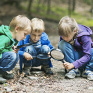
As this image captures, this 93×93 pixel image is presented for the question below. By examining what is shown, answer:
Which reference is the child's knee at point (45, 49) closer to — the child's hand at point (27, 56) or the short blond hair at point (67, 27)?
the child's hand at point (27, 56)

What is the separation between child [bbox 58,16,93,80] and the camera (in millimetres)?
2826

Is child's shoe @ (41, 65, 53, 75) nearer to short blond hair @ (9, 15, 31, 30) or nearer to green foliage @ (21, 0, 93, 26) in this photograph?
short blond hair @ (9, 15, 31, 30)

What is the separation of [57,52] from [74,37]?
44 cm

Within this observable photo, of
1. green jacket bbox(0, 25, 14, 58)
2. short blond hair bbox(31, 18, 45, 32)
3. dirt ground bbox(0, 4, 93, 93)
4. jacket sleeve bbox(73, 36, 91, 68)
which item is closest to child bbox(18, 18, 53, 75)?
short blond hair bbox(31, 18, 45, 32)

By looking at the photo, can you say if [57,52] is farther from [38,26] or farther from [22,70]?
[22,70]

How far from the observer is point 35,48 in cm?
319

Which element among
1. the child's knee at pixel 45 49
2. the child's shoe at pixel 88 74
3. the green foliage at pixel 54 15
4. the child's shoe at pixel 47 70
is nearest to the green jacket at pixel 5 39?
the child's knee at pixel 45 49

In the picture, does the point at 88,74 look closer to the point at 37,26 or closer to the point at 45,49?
the point at 45,49

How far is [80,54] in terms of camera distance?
312 centimetres

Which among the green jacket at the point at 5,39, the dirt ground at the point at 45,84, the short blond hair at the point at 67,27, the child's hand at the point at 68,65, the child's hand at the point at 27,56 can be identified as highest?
the short blond hair at the point at 67,27

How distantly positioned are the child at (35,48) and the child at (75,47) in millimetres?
328

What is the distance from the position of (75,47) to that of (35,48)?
71cm

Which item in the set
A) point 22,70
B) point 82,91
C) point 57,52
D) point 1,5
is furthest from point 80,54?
point 1,5

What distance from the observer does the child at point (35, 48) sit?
2.96 meters
